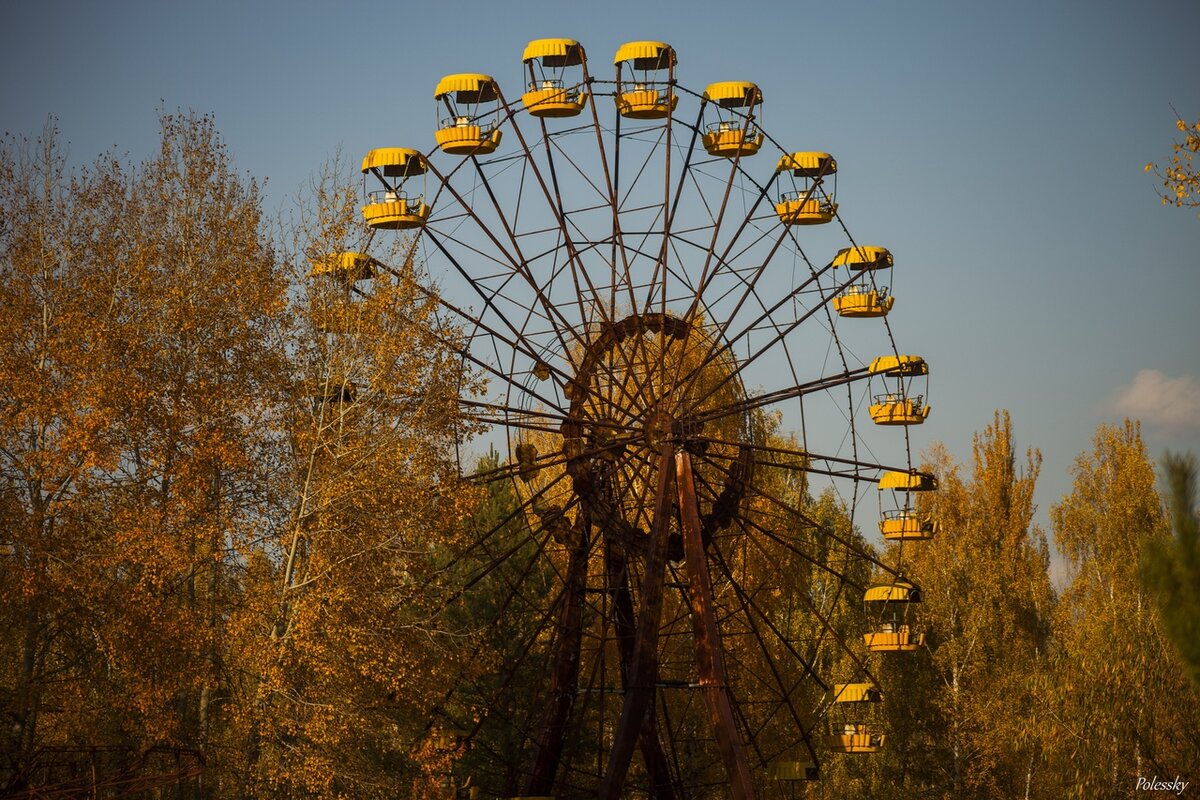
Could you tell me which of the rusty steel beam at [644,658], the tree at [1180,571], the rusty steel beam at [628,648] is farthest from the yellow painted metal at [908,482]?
the tree at [1180,571]

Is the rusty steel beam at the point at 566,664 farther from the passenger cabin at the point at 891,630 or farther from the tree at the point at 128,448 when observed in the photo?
the passenger cabin at the point at 891,630

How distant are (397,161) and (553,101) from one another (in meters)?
2.98

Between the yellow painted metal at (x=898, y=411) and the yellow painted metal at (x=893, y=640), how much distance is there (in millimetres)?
5367

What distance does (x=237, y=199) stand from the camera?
25234 millimetres

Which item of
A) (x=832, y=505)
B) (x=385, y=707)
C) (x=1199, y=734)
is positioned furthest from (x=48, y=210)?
(x=832, y=505)

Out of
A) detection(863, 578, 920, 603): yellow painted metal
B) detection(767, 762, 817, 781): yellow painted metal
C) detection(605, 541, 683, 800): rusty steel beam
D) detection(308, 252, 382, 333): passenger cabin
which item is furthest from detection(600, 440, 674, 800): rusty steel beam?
detection(863, 578, 920, 603): yellow painted metal

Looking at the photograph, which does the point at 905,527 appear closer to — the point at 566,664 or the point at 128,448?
the point at 566,664

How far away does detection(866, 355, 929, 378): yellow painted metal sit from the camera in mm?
27031

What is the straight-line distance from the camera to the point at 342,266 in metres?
22.5

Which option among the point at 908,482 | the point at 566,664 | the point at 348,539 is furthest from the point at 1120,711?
the point at 348,539

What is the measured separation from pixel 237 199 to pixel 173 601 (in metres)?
8.54

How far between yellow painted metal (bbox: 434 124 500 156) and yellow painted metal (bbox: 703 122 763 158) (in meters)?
4.25

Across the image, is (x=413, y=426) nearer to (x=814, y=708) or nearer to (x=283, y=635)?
(x=283, y=635)

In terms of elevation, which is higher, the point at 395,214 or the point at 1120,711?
the point at 395,214
